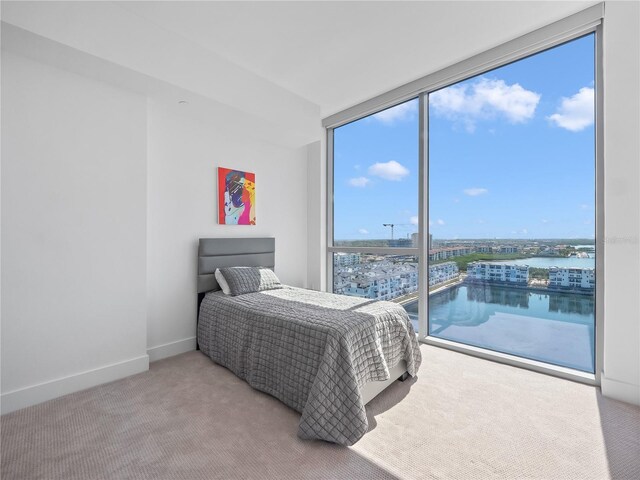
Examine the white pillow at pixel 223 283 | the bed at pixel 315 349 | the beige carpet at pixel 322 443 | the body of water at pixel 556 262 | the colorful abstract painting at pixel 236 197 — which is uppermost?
the colorful abstract painting at pixel 236 197

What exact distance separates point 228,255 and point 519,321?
3.04 metres

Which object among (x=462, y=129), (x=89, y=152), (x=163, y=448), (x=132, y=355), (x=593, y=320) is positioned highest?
(x=462, y=129)

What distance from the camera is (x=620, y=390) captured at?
83.4 inches

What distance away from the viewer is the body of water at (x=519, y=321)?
2490 mm

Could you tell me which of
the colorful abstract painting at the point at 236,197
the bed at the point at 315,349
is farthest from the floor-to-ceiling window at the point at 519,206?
the colorful abstract painting at the point at 236,197

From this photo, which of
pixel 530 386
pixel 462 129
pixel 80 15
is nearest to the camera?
pixel 80 15

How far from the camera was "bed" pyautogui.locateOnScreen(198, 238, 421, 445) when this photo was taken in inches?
68.4

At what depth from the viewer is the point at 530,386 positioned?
2332mm

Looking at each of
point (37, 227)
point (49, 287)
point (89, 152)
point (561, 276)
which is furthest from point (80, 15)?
point (561, 276)

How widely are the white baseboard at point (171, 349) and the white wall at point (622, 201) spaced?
3.57m

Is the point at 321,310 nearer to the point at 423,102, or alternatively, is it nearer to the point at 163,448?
the point at 163,448

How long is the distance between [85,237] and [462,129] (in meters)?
3.61

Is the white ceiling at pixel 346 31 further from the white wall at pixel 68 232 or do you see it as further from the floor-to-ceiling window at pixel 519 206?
the white wall at pixel 68 232

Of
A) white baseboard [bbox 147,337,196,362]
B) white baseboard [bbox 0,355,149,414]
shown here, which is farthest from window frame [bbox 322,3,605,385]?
white baseboard [bbox 0,355,149,414]
